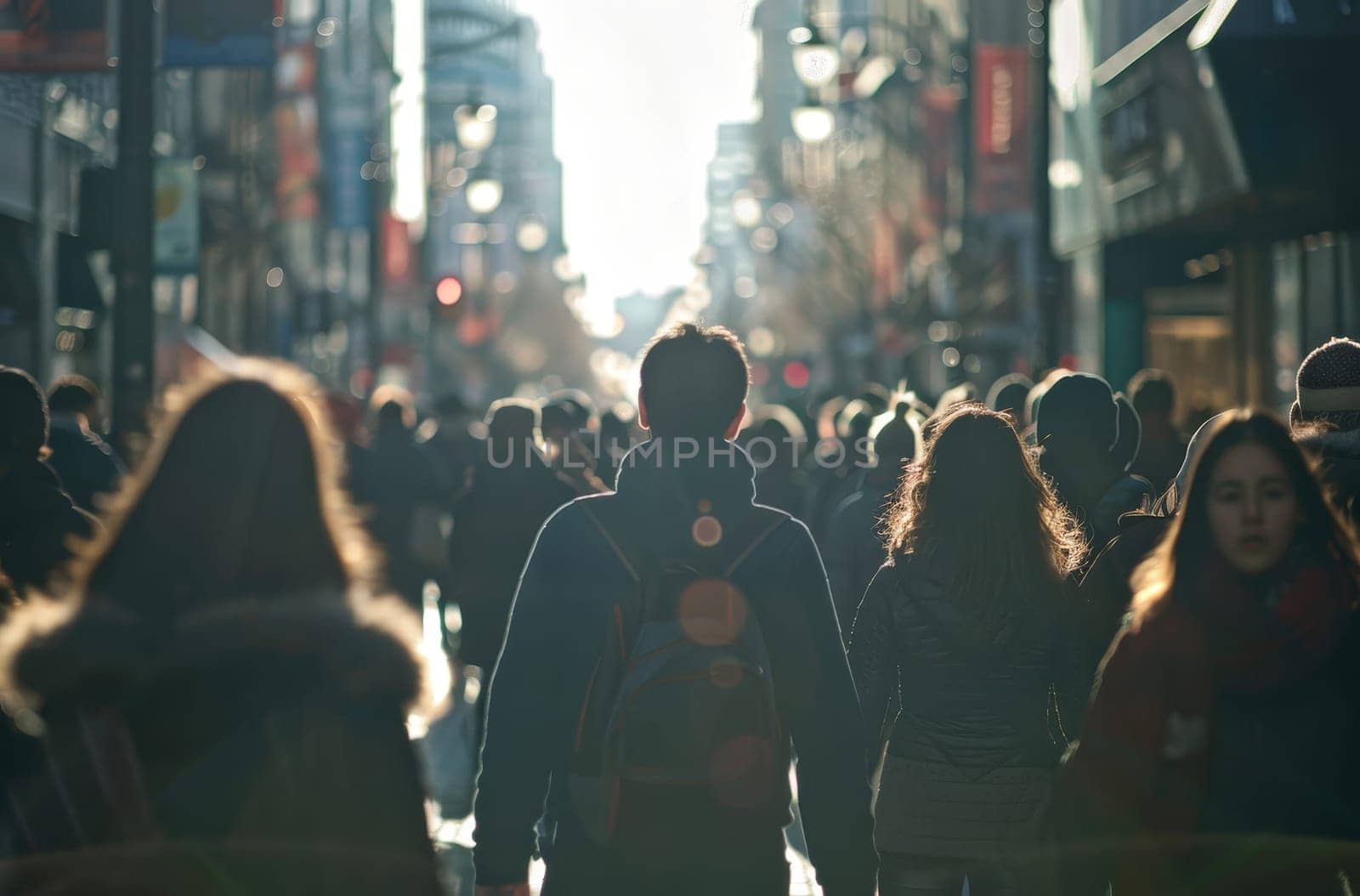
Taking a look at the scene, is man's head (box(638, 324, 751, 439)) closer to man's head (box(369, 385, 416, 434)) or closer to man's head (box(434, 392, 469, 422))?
man's head (box(369, 385, 416, 434))

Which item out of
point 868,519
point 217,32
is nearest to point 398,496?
point 217,32

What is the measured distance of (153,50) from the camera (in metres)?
11.8

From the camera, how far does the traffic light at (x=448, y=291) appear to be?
961 inches

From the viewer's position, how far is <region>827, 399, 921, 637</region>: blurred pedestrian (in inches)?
317

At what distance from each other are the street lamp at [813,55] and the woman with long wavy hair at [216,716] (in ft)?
72.7

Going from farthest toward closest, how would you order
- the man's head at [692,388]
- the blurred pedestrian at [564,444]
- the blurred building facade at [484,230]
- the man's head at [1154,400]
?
the blurred building facade at [484,230]
the blurred pedestrian at [564,444]
the man's head at [1154,400]
the man's head at [692,388]

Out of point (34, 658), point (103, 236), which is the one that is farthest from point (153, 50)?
point (34, 658)

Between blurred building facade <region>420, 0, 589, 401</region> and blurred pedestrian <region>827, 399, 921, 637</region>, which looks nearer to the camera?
blurred pedestrian <region>827, 399, 921, 637</region>

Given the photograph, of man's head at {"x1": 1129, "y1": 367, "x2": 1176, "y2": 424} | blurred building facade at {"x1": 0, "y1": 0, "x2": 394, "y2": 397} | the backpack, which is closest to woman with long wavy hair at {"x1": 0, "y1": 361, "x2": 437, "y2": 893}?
the backpack

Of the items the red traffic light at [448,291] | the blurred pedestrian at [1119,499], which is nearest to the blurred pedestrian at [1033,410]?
the blurred pedestrian at [1119,499]

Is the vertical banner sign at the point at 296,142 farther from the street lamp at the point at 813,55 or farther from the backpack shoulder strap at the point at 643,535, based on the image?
the backpack shoulder strap at the point at 643,535

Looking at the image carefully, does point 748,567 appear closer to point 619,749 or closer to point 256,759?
point 619,749

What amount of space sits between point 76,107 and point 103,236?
49.6 ft

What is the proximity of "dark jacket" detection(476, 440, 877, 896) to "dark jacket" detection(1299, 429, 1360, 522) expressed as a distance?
2223 mm
